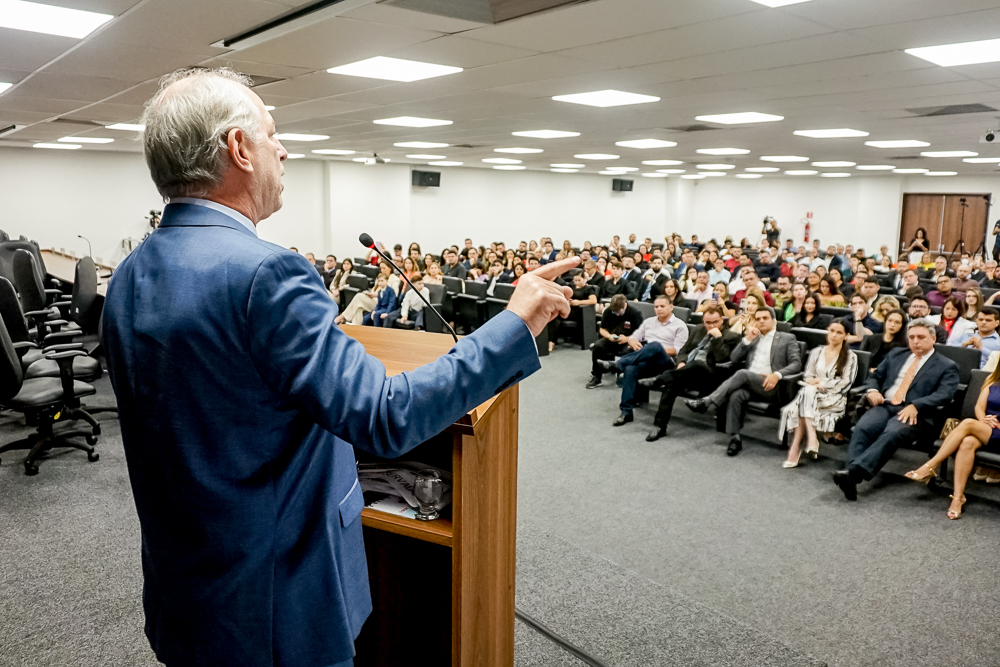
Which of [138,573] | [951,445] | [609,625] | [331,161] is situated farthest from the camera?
[331,161]

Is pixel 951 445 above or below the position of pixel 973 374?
below

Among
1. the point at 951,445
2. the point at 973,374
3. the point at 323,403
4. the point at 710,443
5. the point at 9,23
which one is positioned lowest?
the point at 710,443

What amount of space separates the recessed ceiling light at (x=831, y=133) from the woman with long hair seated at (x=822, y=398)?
3761 millimetres

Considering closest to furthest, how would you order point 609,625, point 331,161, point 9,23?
point 609,625 < point 9,23 < point 331,161

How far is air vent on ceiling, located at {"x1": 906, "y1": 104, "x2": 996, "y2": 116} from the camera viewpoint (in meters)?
6.01

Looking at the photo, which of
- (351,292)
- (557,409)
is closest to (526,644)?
(557,409)

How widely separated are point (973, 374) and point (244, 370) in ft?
17.5

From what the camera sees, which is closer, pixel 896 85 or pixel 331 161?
pixel 896 85

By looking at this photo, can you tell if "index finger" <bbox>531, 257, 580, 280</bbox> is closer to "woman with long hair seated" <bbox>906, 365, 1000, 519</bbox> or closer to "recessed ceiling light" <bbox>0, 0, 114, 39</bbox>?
"recessed ceiling light" <bbox>0, 0, 114, 39</bbox>

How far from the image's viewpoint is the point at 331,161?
15.9 meters

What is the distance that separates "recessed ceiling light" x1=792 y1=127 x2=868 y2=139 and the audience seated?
3325mm

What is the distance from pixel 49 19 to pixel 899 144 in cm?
1012

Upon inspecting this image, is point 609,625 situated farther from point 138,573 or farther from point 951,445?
point 951,445

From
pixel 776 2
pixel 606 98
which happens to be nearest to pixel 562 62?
pixel 776 2
